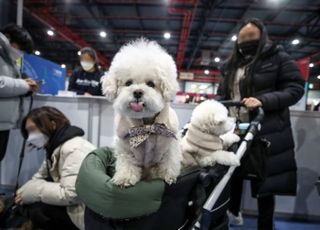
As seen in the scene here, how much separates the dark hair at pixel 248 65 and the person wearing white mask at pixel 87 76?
166 centimetres

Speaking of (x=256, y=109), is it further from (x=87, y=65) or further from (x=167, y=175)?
(x=87, y=65)

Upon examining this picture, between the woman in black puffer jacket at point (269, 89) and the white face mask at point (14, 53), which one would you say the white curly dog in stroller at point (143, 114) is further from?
the white face mask at point (14, 53)

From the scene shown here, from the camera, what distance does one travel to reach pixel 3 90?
1.73 metres

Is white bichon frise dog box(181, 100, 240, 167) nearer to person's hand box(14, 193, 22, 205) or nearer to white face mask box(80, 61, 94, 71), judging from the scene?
person's hand box(14, 193, 22, 205)

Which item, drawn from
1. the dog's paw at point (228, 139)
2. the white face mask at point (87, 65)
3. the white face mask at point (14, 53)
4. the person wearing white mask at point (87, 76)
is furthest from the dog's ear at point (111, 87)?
the white face mask at point (87, 65)

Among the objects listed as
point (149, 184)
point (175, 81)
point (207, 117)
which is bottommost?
point (149, 184)

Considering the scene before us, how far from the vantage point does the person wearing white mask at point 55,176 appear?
1.63 metres

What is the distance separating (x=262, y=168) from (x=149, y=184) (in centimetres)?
85

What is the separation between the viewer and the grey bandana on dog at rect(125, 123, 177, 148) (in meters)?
0.97

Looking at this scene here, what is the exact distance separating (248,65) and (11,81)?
1.44 meters

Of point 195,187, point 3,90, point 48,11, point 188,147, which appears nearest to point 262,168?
point 188,147

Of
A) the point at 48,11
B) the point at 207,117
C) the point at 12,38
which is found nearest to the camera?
the point at 207,117

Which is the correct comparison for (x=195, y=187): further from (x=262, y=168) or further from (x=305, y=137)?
(x=305, y=137)

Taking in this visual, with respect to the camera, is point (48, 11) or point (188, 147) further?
point (48, 11)
